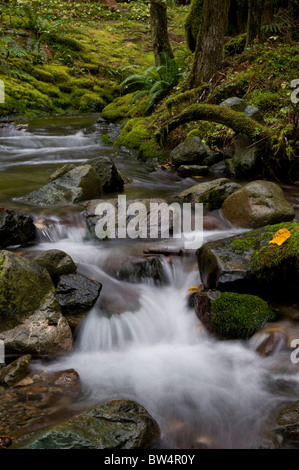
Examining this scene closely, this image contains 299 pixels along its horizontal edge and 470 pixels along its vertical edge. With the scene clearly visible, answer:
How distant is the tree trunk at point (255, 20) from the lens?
1020 cm

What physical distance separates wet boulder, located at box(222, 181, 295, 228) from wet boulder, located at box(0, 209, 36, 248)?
→ 284cm

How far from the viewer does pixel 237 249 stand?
4.14m

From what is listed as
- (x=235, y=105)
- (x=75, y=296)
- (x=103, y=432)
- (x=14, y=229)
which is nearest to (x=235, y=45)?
(x=235, y=105)

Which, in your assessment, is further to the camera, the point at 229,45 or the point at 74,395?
the point at 229,45

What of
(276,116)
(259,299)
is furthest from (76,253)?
(276,116)

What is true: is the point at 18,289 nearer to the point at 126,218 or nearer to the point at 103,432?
the point at 103,432

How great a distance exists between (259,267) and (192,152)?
4689 mm

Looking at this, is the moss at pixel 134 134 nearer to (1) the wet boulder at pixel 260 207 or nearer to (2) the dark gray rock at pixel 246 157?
(2) the dark gray rock at pixel 246 157

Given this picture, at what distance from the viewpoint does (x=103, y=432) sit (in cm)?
238

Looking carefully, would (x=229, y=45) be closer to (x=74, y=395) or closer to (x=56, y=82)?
(x=56, y=82)

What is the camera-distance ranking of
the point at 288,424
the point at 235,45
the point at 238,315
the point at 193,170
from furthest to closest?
1. the point at 235,45
2. the point at 193,170
3. the point at 238,315
4. the point at 288,424

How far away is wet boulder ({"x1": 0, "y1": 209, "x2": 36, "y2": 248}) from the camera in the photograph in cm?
476
